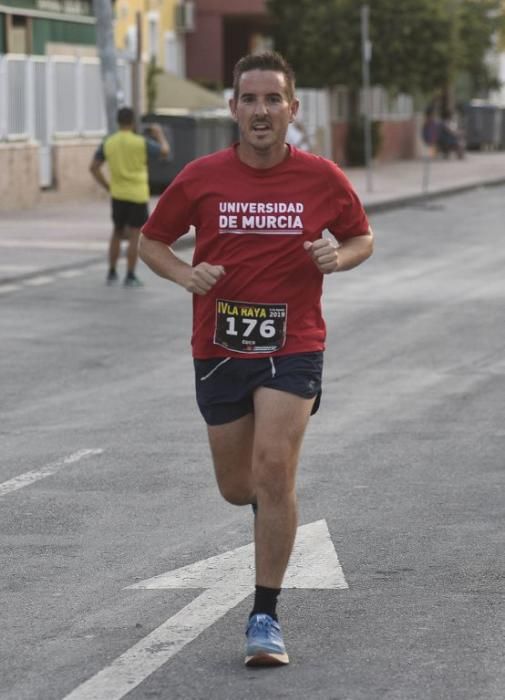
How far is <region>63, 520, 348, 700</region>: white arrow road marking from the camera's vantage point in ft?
19.3

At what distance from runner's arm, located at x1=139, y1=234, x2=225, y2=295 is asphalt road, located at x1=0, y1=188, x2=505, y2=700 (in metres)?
1.12

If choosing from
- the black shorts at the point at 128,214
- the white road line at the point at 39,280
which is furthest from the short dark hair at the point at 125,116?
the white road line at the point at 39,280

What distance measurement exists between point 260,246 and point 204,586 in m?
1.44

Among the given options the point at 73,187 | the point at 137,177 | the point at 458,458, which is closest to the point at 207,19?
the point at 73,187

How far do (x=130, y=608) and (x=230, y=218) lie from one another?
142cm

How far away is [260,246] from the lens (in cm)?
627

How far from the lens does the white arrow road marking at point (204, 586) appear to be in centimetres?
A: 588

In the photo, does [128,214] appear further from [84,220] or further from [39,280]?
[84,220]

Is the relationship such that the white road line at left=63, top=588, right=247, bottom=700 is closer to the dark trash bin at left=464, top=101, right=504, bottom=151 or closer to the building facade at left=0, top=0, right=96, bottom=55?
the building facade at left=0, top=0, right=96, bottom=55

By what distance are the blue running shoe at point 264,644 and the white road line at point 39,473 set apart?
3.25 m

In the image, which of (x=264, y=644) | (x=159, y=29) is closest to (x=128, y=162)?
(x=264, y=644)

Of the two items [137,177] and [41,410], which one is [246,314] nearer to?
[41,410]

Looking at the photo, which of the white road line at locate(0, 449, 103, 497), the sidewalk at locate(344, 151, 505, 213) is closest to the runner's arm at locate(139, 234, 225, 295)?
the white road line at locate(0, 449, 103, 497)

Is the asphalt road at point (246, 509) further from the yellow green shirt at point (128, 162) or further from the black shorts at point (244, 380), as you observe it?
the yellow green shirt at point (128, 162)
